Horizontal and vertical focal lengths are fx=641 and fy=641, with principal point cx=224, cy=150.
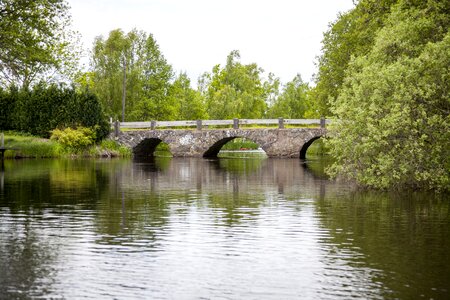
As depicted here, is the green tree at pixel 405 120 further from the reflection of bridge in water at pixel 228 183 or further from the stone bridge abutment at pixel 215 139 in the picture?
the stone bridge abutment at pixel 215 139

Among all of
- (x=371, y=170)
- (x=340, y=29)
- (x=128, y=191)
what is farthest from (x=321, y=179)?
(x=340, y=29)

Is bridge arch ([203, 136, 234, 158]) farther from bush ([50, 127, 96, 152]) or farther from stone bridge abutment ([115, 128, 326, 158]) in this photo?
bush ([50, 127, 96, 152])

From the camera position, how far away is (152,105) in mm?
70688

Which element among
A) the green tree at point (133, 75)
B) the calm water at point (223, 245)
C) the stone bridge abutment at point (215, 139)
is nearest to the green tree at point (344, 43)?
the stone bridge abutment at point (215, 139)

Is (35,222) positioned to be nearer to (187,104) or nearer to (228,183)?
(228,183)

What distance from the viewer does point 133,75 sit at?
228ft

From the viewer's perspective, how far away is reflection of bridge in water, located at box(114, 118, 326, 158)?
49.3 m

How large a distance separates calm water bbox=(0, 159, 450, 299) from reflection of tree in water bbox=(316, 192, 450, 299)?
21 millimetres

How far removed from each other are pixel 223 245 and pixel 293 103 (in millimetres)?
83203

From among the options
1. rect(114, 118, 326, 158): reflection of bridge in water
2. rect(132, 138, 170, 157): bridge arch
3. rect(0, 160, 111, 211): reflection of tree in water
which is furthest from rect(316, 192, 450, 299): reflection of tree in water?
rect(132, 138, 170, 157): bridge arch

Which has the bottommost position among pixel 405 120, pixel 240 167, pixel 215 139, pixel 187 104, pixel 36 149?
pixel 240 167

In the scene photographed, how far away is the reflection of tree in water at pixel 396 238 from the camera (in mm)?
8594

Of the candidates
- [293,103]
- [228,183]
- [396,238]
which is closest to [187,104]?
[293,103]

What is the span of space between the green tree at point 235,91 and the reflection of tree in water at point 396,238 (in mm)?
55347
